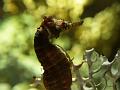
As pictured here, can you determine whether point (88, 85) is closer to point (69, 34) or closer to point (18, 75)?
point (18, 75)

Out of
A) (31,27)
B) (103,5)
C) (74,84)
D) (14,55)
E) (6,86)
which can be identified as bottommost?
(74,84)

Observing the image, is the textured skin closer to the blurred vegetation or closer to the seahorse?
the seahorse

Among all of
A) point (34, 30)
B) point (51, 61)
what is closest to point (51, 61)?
point (51, 61)

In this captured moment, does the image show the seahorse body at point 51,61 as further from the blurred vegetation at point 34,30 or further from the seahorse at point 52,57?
the blurred vegetation at point 34,30

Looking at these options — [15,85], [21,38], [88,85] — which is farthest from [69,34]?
[88,85]

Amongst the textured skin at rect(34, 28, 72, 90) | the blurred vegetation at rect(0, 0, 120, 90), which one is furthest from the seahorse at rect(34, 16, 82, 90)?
the blurred vegetation at rect(0, 0, 120, 90)

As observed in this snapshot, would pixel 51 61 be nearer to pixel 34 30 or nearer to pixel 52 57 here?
pixel 52 57
